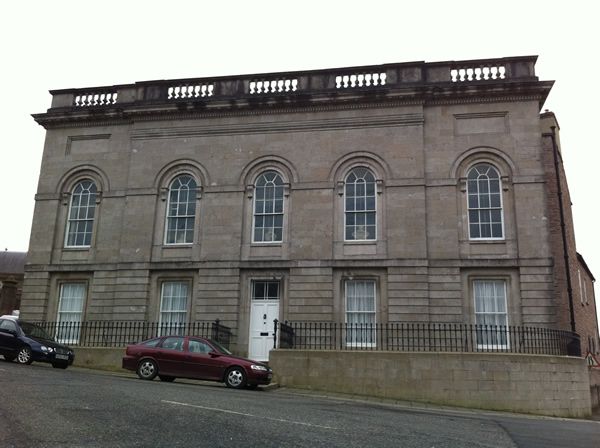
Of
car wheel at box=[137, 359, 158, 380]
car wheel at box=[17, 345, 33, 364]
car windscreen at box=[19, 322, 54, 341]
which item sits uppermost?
car windscreen at box=[19, 322, 54, 341]

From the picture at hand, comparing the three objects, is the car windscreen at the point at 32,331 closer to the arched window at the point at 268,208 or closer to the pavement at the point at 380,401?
the pavement at the point at 380,401

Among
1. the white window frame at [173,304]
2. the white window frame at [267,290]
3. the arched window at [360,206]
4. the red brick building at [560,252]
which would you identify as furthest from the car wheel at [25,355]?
the red brick building at [560,252]

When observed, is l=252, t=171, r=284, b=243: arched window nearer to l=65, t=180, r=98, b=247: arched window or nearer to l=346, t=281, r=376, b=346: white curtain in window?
l=346, t=281, r=376, b=346: white curtain in window

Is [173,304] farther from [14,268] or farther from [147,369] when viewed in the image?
[14,268]

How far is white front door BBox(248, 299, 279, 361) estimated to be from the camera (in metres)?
19.9

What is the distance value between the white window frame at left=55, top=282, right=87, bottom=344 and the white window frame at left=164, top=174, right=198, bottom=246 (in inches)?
161

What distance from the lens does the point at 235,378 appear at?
48.7 feet

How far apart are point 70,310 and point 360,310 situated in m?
11.4

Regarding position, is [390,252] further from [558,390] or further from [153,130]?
[153,130]

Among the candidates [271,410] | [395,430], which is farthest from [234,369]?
[395,430]

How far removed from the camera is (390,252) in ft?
64.3

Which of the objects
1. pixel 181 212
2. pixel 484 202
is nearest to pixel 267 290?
pixel 181 212

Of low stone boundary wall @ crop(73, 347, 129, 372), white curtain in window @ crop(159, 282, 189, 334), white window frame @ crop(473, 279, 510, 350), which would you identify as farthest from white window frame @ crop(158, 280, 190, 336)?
white window frame @ crop(473, 279, 510, 350)

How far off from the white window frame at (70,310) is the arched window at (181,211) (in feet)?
13.6
